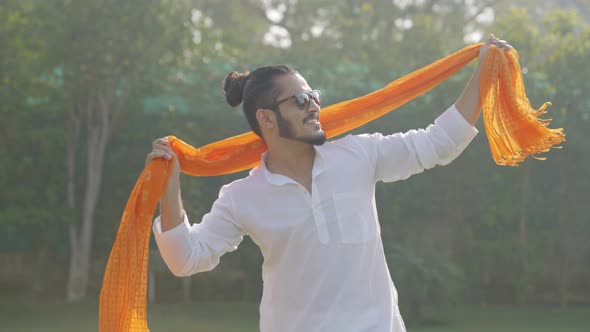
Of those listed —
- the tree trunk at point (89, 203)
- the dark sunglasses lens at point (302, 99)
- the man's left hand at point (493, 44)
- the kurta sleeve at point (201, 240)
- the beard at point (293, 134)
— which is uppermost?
the tree trunk at point (89, 203)

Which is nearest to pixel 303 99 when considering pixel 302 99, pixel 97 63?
pixel 302 99

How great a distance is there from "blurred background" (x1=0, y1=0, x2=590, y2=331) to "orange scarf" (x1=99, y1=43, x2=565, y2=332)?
7106 mm

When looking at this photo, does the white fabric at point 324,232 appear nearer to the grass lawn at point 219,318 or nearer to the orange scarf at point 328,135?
the orange scarf at point 328,135

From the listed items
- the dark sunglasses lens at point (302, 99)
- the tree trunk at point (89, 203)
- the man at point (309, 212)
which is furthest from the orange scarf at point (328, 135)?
the tree trunk at point (89, 203)

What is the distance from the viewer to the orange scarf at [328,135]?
3.12 metres

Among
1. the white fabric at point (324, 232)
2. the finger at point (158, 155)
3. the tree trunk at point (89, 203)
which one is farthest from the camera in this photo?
the tree trunk at point (89, 203)

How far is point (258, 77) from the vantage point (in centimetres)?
303

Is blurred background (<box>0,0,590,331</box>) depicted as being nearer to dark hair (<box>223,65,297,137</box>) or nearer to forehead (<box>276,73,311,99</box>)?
dark hair (<box>223,65,297,137</box>)

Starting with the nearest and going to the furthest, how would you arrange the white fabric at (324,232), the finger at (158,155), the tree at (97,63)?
the white fabric at (324,232), the finger at (158,155), the tree at (97,63)

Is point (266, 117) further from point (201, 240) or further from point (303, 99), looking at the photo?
point (201, 240)

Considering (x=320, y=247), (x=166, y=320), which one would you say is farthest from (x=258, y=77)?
(x=166, y=320)

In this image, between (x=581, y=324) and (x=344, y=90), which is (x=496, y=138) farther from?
(x=344, y=90)

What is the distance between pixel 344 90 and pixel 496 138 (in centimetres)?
818

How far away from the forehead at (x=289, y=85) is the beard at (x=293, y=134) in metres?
0.06
